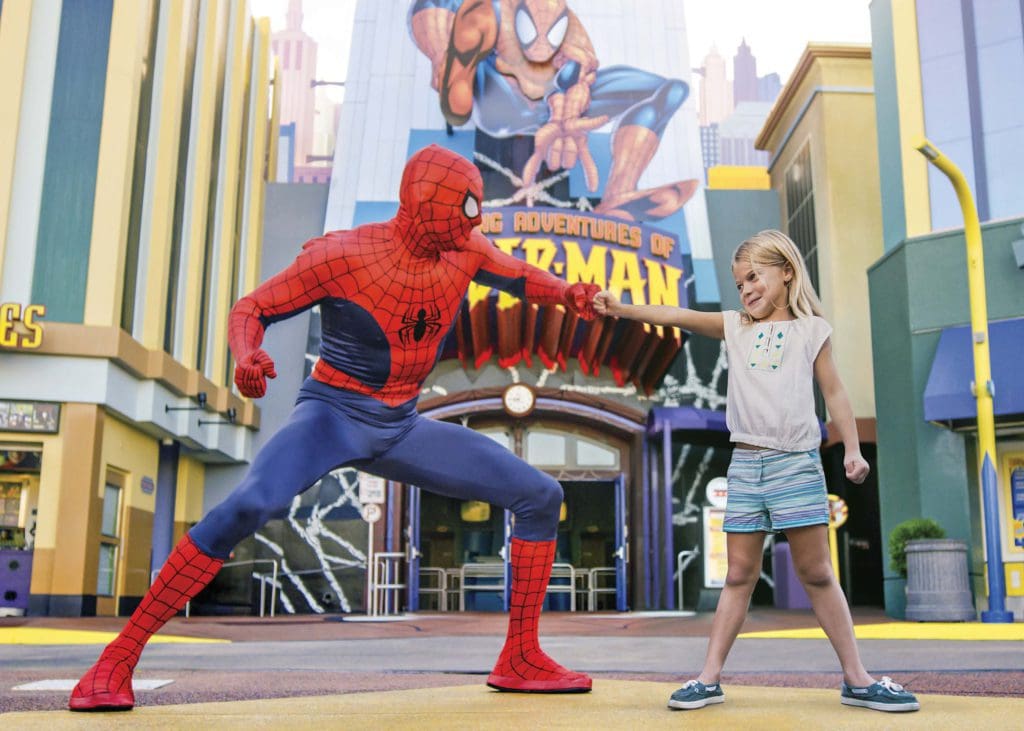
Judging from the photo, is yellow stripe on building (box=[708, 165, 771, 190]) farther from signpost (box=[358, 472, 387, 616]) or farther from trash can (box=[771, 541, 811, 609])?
signpost (box=[358, 472, 387, 616])

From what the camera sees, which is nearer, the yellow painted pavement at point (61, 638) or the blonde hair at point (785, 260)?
Result: the blonde hair at point (785, 260)

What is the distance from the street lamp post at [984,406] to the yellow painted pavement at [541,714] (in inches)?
365

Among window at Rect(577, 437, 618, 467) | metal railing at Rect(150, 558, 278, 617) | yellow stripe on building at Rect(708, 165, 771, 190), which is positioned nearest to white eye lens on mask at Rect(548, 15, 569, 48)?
yellow stripe on building at Rect(708, 165, 771, 190)

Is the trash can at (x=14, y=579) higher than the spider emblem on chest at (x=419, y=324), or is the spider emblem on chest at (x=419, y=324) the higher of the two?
the spider emblem on chest at (x=419, y=324)

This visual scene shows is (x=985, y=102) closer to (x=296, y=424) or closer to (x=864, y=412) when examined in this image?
(x=864, y=412)

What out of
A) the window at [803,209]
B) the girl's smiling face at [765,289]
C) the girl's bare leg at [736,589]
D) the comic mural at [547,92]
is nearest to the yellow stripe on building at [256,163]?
the comic mural at [547,92]

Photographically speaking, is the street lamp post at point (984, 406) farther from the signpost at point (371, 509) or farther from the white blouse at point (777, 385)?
the white blouse at point (777, 385)

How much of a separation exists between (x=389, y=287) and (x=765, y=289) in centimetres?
146

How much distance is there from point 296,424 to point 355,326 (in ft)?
1.49

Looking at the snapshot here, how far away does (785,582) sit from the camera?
21578 millimetres

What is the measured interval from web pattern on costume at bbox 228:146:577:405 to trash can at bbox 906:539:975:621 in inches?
452

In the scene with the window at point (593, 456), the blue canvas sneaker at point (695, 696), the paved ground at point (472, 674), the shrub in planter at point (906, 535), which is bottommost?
the paved ground at point (472, 674)

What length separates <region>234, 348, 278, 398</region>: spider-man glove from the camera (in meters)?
3.89

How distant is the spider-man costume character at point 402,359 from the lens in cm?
429
